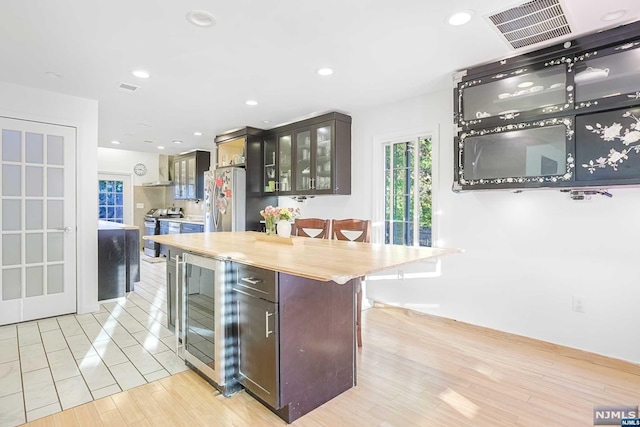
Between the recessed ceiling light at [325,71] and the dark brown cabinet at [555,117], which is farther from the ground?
the recessed ceiling light at [325,71]

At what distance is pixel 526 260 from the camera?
2947mm

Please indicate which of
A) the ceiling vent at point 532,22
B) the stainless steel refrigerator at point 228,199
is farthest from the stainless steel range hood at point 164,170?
the ceiling vent at point 532,22

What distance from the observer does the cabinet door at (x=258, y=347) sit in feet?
5.86

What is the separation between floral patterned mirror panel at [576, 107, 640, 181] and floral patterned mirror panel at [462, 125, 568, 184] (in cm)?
11

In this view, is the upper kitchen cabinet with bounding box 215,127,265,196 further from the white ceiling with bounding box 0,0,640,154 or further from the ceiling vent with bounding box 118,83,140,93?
the ceiling vent with bounding box 118,83,140,93

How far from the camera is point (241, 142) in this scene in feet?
17.4

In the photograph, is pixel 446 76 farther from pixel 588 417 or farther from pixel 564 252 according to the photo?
pixel 588 417

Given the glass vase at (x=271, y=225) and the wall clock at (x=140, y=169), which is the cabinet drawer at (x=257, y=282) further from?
the wall clock at (x=140, y=169)

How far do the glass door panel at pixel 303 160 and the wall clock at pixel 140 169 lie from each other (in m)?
5.17

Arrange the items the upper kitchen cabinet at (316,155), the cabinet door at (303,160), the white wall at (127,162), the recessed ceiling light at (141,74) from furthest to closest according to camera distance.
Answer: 1. the white wall at (127,162)
2. the cabinet door at (303,160)
3. the upper kitchen cabinet at (316,155)
4. the recessed ceiling light at (141,74)

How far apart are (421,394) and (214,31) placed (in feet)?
9.00

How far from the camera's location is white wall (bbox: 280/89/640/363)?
251cm

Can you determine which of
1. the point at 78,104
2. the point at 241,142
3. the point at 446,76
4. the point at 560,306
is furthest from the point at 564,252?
the point at 78,104

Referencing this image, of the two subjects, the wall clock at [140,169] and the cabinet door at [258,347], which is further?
the wall clock at [140,169]
